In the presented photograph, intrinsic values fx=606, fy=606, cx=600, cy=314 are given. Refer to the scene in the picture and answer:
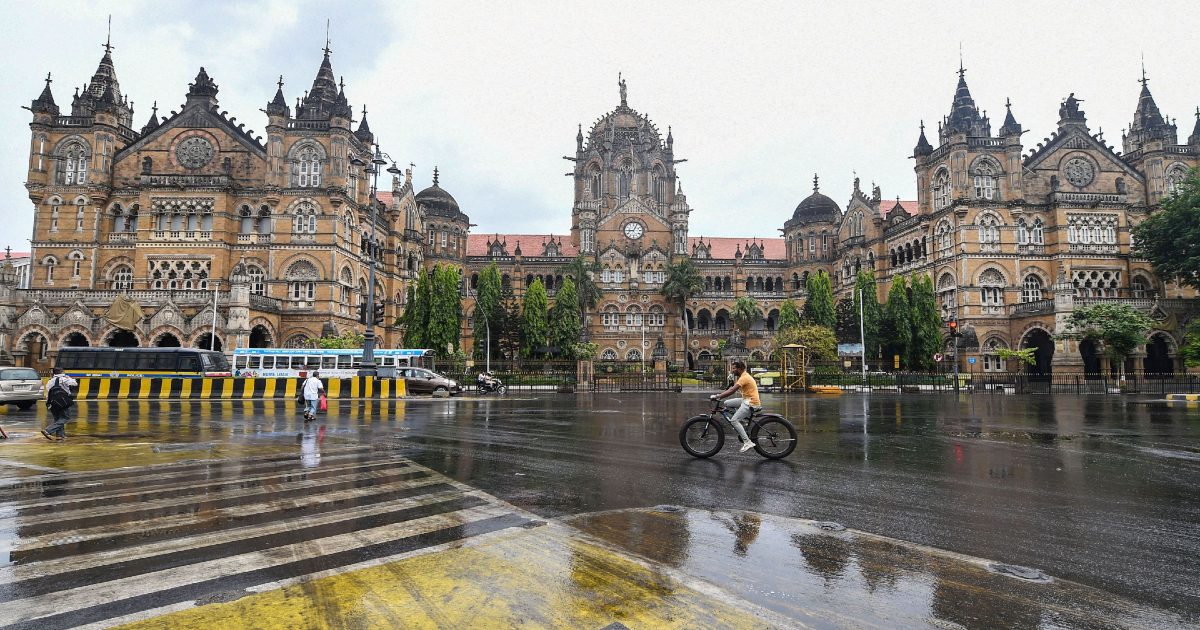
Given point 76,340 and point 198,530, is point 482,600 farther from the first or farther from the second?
point 76,340

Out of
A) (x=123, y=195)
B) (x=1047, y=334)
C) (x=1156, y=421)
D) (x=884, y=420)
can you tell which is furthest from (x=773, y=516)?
(x=123, y=195)

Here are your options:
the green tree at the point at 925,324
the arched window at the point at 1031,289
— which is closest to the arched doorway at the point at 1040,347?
the arched window at the point at 1031,289

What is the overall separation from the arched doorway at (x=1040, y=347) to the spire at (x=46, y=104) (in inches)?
2841

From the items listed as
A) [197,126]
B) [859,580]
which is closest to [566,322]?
[197,126]

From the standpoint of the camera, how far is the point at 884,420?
53.7ft

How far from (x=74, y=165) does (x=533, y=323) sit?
1366 inches

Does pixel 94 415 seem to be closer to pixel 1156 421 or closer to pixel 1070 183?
pixel 1156 421

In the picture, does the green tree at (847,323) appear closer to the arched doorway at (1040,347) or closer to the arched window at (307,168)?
the arched doorway at (1040,347)

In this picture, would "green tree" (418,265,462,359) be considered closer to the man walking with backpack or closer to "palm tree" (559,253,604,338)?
"palm tree" (559,253,604,338)

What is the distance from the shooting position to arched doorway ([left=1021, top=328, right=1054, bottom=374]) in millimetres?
44812

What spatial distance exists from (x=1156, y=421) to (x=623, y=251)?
1924 inches

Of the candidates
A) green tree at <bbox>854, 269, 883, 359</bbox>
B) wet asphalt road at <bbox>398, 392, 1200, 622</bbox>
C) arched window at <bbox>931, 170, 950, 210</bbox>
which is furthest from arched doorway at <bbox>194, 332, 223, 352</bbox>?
arched window at <bbox>931, 170, 950, 210</bbox>

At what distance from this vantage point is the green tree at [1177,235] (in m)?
39.8

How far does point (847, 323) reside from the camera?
169ft
